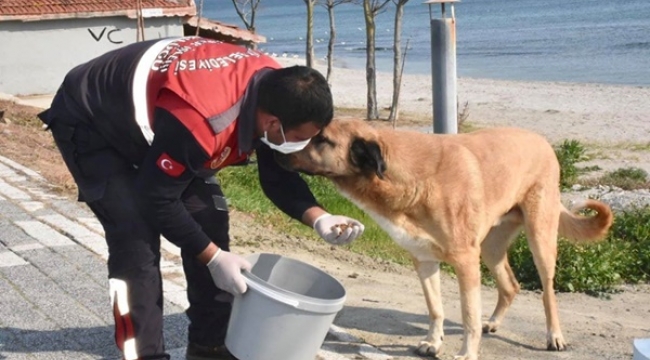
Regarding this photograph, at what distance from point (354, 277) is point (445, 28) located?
2.59 metres

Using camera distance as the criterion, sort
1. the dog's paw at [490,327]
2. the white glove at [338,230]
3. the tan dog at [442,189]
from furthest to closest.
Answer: the dog's paw at [490,327] → the tan dog at [442,189] → the white glove at [338,230]

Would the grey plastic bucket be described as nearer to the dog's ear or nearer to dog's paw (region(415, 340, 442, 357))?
the dog's ear

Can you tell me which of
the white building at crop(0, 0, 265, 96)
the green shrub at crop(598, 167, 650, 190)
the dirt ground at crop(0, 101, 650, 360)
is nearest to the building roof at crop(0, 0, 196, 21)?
the white building at crop(0, 0, 265, 96)

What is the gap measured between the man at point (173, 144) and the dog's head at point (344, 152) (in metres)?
0.34

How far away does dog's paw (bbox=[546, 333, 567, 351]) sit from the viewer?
597 centimetres

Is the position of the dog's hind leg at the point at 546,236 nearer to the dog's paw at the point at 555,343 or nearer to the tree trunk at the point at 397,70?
the dog's paw at the point at 555,343

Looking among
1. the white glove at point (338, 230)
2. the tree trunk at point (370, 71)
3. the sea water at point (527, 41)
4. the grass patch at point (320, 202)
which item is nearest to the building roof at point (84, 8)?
the tree trunk at point (370, 71)

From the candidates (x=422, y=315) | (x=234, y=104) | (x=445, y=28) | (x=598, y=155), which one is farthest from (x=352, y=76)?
(x=234, y=104)

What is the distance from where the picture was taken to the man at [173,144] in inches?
155

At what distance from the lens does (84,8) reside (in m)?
23.4

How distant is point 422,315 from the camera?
6.41m

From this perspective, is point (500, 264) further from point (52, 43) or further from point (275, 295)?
point (52, 43)

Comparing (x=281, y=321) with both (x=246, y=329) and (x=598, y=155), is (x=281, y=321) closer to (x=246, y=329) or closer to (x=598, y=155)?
(x=246, y=329)

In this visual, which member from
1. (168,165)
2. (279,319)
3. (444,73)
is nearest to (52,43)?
(444,73)
